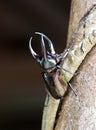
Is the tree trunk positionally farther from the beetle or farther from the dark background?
the dark background

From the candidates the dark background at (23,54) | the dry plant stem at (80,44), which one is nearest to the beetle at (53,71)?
the dry plant stem at (80,44)

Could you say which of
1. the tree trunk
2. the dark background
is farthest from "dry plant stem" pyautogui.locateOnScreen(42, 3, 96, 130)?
the dark background

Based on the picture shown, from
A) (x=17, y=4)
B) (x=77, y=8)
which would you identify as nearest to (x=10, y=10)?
(x=17, y=4)

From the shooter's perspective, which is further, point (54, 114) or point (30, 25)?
point (30, 25)

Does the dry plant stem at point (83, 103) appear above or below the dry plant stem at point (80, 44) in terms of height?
below

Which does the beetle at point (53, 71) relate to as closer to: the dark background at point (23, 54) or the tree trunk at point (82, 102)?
the tree trunk at point (82, 102)

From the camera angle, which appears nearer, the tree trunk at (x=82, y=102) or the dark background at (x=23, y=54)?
the tree trunk at (x=82, y=102)

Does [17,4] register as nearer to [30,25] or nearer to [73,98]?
[30,25]
